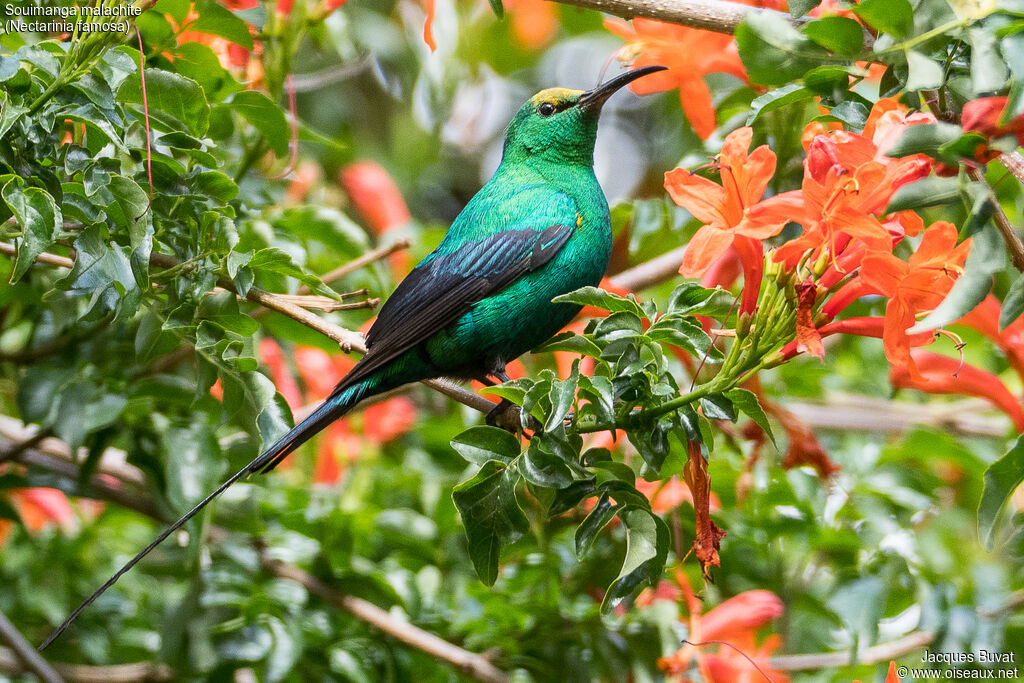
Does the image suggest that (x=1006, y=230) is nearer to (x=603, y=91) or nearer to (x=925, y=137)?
(x=925, y=137)

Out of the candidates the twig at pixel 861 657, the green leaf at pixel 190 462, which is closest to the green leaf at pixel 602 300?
the green leaf at pixel 190 462

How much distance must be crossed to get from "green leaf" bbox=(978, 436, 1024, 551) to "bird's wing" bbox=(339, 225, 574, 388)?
3.81 ft

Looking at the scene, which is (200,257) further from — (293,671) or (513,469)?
(293,671)

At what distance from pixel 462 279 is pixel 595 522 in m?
0.86

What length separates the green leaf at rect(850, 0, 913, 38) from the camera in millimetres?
1430

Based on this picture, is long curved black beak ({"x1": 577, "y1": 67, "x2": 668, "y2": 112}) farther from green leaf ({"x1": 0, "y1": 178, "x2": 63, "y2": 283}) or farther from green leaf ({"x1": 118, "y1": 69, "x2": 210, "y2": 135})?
green leaf ({"x1": 0, "y1": 178, "x2": 63, "y2": 283})

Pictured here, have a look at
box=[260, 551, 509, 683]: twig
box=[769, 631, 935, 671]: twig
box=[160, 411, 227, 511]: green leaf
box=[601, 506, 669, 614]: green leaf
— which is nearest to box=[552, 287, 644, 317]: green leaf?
box=[601, 506, 669, 614]: green leaf

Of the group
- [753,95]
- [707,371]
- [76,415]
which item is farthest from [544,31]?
[76,415]

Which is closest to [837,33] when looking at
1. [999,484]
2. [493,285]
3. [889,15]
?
[889,15]

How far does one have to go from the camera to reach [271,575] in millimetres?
2582

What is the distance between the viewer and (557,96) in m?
2.65

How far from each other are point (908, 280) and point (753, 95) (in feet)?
3.74

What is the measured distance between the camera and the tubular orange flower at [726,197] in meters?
1.68

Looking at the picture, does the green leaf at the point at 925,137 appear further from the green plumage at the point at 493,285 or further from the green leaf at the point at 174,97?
the green leaf at the point at 174,97
